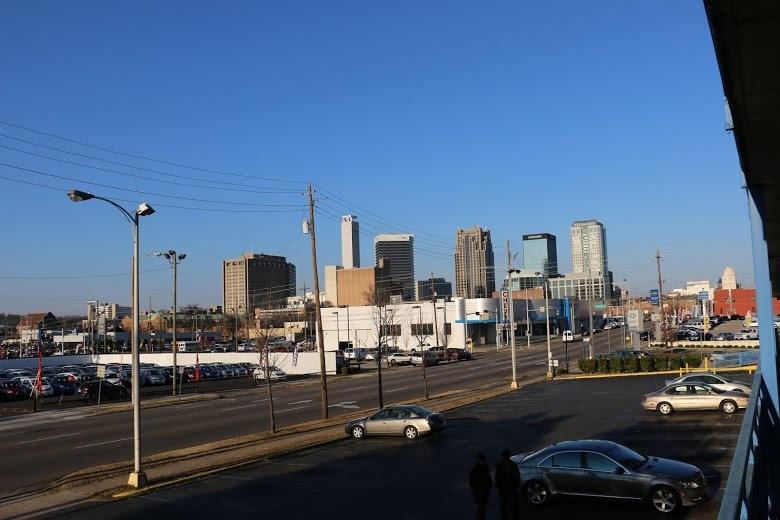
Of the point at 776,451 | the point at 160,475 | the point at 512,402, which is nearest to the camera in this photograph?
the point at 776,451

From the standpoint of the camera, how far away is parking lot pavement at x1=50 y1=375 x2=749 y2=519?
1536 cm

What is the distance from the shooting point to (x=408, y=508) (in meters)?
15.3

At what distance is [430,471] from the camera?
64.4 ft

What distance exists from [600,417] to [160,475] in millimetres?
18056

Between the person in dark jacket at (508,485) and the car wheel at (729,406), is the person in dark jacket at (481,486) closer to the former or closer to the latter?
the person in dark jacket at (508,485)

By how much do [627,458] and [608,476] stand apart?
2.00ft

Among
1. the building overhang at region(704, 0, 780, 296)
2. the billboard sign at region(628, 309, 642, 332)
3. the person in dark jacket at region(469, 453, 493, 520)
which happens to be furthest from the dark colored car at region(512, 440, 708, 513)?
the billboard sign at region(628, 309, 642, 332)

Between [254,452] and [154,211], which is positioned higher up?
[154,211]

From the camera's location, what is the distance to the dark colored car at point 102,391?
4909cm

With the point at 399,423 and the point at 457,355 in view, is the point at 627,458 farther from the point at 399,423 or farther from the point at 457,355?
the point at 457,355

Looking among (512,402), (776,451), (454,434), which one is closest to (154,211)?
(454,434)

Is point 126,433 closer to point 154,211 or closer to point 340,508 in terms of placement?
point 154,211

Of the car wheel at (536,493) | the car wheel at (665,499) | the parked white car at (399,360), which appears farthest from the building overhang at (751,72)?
the parked white car at (399,360)

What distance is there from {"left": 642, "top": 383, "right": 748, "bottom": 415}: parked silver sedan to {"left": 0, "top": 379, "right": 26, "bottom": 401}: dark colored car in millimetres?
45571
